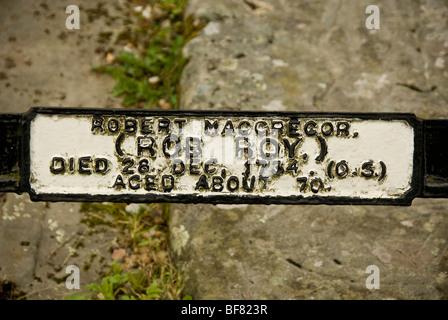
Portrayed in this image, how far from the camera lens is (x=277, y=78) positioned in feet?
7.24

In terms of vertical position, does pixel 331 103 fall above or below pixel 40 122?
above

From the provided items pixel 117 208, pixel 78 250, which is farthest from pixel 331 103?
pixel 78 250

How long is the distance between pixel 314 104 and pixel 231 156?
3.60 ft

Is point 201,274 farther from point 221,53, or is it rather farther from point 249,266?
point 221,53

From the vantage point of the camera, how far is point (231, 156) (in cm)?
123

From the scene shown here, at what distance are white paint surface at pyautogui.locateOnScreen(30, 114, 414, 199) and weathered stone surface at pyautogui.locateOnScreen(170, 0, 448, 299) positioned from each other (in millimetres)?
764

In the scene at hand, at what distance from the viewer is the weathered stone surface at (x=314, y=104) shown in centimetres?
188

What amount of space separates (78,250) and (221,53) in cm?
148

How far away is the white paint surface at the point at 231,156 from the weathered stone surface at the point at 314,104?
0.76m
